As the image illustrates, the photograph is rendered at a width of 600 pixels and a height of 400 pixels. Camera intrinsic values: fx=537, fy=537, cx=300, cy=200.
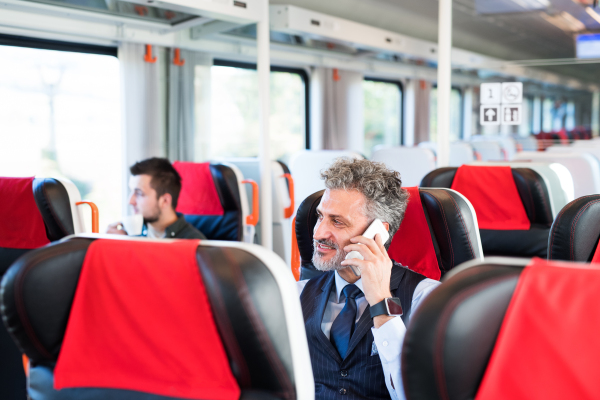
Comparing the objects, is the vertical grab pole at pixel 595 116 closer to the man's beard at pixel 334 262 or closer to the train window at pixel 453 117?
the man's beard at pixel 334 262

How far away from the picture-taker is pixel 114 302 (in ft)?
3.48

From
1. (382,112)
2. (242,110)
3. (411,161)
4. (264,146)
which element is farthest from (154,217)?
(382,112)

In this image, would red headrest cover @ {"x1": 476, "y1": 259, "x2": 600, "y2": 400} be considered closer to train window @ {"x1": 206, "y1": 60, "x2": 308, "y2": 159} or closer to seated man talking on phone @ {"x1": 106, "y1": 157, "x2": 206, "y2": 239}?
seated man talking on phone @ {"x1": 106, "y1": 157, "x2": 206, "y2": 239}

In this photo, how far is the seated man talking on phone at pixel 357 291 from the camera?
4.77ft

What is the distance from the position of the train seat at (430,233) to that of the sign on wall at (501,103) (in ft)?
7.64

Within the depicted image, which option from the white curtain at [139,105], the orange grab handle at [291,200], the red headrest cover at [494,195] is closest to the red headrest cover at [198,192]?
the orange grab handle at [291,200]

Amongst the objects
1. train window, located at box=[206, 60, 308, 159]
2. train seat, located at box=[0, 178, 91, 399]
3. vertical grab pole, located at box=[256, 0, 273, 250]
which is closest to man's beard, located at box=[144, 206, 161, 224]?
train seat, located at box=[0, 178, 91, 399]

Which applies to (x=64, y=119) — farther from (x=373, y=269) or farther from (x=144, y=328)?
(x=144, y=328)

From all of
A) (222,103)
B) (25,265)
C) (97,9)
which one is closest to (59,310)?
(25,265)

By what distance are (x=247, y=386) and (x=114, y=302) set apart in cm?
31

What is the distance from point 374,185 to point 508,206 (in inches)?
49.7

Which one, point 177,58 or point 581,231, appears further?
point 177,58

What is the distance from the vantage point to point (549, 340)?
794 millimetres

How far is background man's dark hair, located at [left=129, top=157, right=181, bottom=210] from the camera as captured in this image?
11.0 feet
